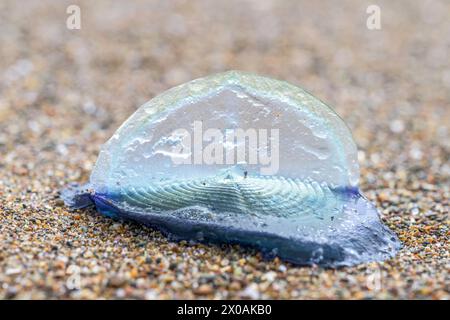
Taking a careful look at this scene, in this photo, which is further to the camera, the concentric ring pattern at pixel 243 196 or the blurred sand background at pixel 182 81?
the concentric ring pattern at pixel 243 196

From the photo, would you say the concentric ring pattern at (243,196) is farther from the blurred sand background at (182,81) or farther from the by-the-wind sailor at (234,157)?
the blurred sand background at (182,81)

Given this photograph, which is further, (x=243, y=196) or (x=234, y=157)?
(x=234, y=157)

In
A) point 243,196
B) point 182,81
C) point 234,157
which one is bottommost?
point 243,196

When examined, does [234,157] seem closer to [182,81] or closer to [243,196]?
[243,196]

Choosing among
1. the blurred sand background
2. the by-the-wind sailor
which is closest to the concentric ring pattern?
the by-the-wind sailor

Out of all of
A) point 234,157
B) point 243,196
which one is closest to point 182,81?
point 234,157

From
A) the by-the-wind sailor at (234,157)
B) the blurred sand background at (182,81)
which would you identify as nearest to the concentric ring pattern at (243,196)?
the by-the-wind sailor at (234,157)

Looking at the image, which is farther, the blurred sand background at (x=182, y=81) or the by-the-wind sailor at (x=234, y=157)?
the by-the-wind sailor at (x=234, y=157)
